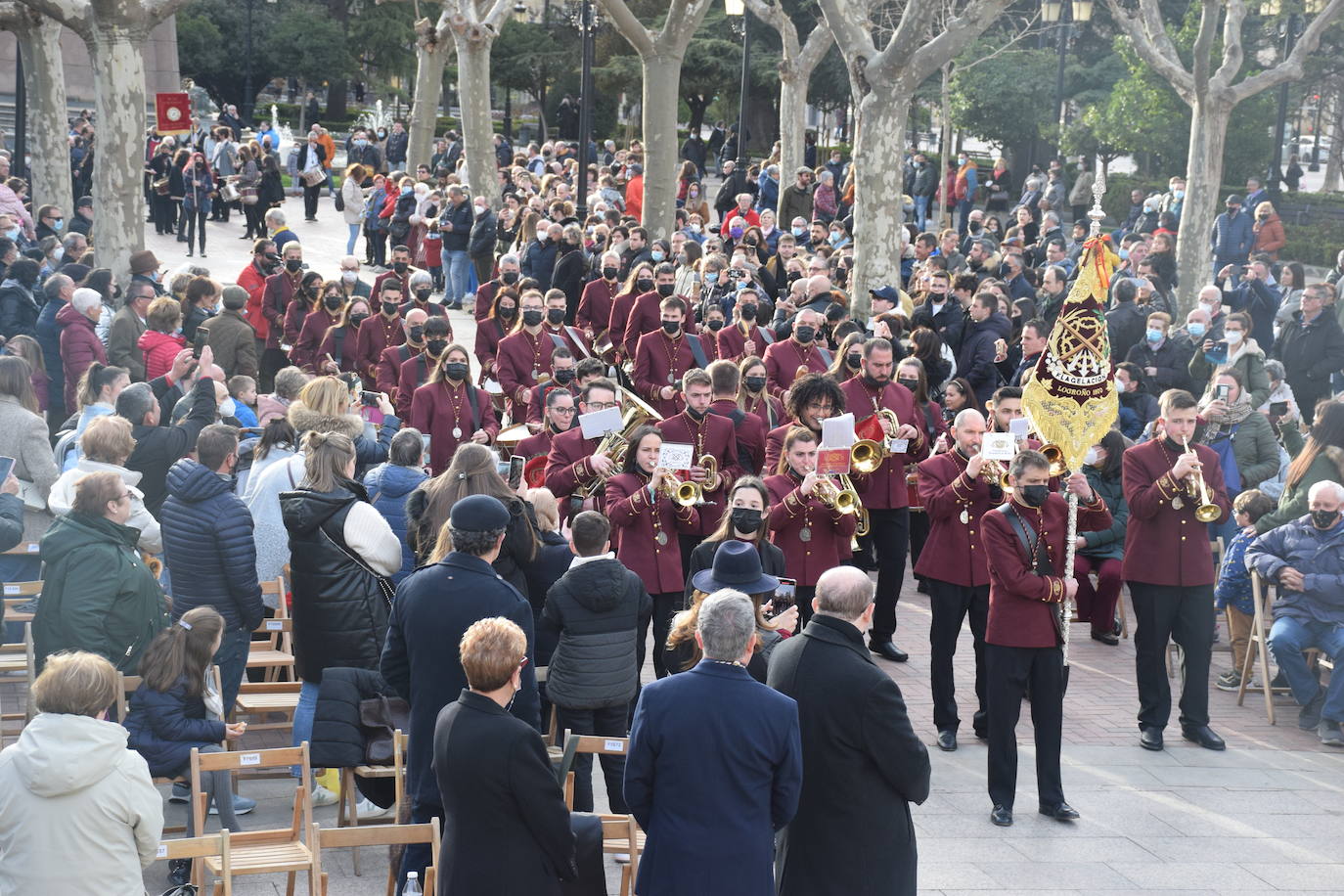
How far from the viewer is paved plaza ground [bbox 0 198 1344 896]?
770 cm

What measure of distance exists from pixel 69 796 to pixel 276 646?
4.26 meters

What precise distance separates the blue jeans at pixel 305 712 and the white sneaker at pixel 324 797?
25 cm

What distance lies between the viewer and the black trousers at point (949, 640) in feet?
30.8

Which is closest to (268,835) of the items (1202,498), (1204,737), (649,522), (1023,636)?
(649,522)

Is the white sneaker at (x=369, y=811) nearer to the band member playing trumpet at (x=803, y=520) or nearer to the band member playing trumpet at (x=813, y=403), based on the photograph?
the band member playing trumpet at (x=803, y=520)

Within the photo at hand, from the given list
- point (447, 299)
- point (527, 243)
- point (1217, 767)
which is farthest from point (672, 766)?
point (447, 299)

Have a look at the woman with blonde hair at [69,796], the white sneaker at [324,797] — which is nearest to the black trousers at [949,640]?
the white sneaker at [324,797]

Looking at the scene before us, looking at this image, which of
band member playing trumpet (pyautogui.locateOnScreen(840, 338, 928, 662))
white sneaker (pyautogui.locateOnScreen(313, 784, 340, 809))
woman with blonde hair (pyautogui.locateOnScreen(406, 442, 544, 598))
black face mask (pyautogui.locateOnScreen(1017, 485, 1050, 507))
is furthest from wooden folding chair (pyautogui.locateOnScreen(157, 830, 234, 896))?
band member playing trumpet (pyautogui.locateOnScreen(840, 338, 928, 662))

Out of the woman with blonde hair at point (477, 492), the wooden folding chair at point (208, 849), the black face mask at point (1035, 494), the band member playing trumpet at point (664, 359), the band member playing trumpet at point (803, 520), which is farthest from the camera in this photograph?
the band member playing trumpet at point (664, 359)

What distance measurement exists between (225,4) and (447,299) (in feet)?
109

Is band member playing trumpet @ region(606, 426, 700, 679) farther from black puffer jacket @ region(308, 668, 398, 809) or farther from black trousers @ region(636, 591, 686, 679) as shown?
black puffer jacket @ region(308, 668, 398, 809)

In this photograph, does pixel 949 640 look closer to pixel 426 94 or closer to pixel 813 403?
pixel 813 403

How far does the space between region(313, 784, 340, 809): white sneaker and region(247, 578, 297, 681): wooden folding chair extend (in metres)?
1.13

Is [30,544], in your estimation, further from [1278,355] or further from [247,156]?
[247,156]
